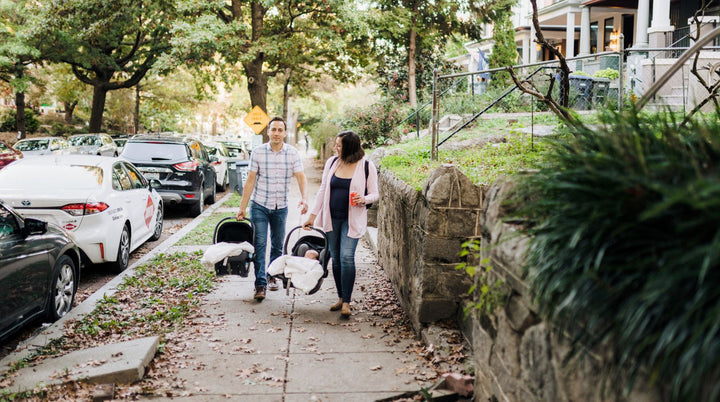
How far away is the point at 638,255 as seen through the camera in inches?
85.7

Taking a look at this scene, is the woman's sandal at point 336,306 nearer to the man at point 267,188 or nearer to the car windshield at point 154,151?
the man at point 267,188

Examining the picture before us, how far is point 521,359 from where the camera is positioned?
3174mm

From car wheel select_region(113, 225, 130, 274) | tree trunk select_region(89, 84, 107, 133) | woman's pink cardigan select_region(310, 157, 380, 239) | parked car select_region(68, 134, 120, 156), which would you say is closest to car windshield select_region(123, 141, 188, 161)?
car wheel select_region(113, 225, 130, 274)

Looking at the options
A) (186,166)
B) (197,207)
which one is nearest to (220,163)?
(197,207)

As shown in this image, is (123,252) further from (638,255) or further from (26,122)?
(26,122)

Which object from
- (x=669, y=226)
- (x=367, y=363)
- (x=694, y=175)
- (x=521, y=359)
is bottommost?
(x=367, y=363)

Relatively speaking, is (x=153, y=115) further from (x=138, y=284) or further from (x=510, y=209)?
(x=510, y=209)

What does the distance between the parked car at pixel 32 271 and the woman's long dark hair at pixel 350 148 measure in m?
2.98

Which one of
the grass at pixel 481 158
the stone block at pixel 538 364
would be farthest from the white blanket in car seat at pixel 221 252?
the stone block at pixel 538 364

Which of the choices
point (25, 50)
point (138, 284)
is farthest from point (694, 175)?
point (25, 50)

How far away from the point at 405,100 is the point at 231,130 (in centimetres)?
7837

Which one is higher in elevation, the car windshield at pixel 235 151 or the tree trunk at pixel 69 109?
the tree trunk at pixel 69 109

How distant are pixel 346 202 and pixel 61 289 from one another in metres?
3.12

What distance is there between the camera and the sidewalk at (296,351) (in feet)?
15.4
